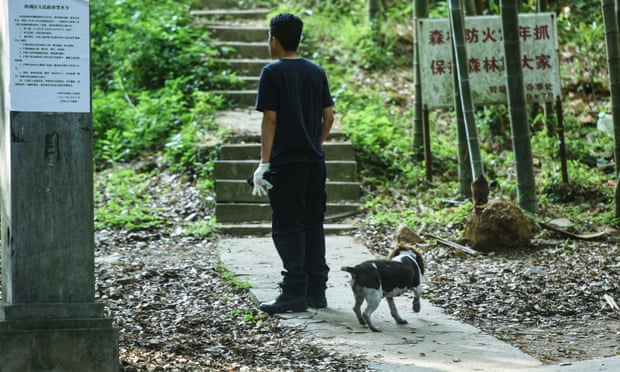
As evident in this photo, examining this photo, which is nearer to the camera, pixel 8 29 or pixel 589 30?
pixel 8 29

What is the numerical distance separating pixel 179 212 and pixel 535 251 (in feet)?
12.9

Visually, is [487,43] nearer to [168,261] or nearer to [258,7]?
[168,261]

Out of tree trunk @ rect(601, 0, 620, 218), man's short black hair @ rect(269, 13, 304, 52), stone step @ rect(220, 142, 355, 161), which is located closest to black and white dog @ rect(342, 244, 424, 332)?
man's short black hair @ rect(269, 13, 304, 52)

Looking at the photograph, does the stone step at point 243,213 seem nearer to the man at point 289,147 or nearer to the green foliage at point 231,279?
the green foliage at point 231,279

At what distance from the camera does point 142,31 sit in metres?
13.5

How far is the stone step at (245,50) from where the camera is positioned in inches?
532

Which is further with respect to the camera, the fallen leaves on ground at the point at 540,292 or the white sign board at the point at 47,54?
the fallen leaves on ground at the point at 540,292

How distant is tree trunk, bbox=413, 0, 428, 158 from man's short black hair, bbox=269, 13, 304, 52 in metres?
5.54

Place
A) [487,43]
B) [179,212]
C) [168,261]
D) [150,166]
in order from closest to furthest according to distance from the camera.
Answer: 1. [168,261]
2. [179,212]
3. [487,43]
4. [150,166]

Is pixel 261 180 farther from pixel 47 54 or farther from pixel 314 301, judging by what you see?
pixel 47 54

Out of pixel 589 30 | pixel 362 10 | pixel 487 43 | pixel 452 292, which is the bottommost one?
pixel 452 292

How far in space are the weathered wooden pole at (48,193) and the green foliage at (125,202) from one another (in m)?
4.94

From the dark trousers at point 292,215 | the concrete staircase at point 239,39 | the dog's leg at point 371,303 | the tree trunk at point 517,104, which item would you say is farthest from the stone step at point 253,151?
the dog's leg at point 371,303

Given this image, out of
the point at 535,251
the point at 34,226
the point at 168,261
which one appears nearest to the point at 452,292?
the point at 535,251
